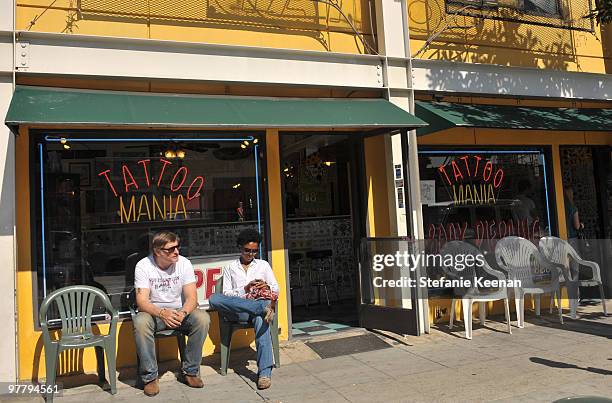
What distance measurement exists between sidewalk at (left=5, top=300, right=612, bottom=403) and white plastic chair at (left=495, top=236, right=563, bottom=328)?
0.54 metres

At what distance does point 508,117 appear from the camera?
7121 mm

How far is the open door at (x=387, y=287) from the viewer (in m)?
6.35

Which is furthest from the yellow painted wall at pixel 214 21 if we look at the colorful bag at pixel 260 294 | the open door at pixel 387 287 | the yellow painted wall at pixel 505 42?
the colorful bag at pixel 260 294

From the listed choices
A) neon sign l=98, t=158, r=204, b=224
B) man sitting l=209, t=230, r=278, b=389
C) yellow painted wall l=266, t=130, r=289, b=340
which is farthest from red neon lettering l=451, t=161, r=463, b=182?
neon sign l=98, t=158, r=204, b=224

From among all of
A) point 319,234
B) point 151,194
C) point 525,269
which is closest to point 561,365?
point 525,269

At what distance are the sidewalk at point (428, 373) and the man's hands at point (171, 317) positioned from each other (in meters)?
0.62

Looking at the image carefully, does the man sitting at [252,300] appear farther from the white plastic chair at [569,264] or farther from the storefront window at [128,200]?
the white plastic chair at [569,264]

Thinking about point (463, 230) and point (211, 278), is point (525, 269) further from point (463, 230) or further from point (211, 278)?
point (211, 278)

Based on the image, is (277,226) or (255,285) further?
(277,226)

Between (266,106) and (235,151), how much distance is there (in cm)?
80

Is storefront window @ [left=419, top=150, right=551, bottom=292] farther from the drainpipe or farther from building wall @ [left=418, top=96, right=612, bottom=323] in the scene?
the drainpipe

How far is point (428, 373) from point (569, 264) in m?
3.90

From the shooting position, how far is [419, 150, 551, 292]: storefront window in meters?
7.44

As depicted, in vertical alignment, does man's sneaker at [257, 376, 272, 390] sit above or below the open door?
below
